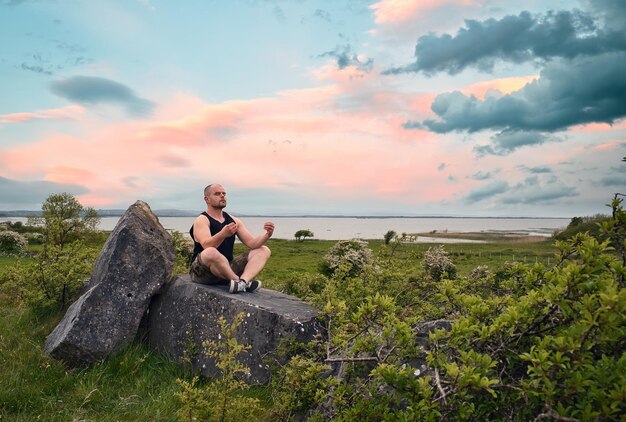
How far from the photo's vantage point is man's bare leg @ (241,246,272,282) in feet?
32.0

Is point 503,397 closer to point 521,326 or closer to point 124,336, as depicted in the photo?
point 521,326

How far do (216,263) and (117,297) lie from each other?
2062 mm

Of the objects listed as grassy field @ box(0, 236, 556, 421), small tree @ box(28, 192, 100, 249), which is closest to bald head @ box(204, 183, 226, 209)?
grassy field @ box(0, 236, 556, 421)

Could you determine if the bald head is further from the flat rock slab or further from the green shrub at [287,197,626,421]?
the green shrub at [287,197,626,421]

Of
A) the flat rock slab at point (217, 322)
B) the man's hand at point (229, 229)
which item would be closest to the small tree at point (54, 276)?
the flat rock slab at point (217, 322)

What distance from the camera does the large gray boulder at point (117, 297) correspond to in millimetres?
8828

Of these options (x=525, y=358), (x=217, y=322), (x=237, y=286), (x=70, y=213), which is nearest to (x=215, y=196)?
(x=237, y=286)

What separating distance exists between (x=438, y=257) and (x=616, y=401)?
17.8 meters

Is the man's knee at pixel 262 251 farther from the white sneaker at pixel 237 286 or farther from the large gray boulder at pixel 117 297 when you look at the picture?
the large gray boulder at pixel 117 297

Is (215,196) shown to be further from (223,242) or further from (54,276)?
(54,276)

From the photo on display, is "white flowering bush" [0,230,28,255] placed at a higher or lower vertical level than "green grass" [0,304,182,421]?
higher

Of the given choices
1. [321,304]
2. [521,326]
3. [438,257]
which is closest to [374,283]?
[321,304]

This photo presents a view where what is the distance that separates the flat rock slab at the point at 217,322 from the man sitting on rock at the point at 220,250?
0.25 meters

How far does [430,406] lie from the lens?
3.53 m
